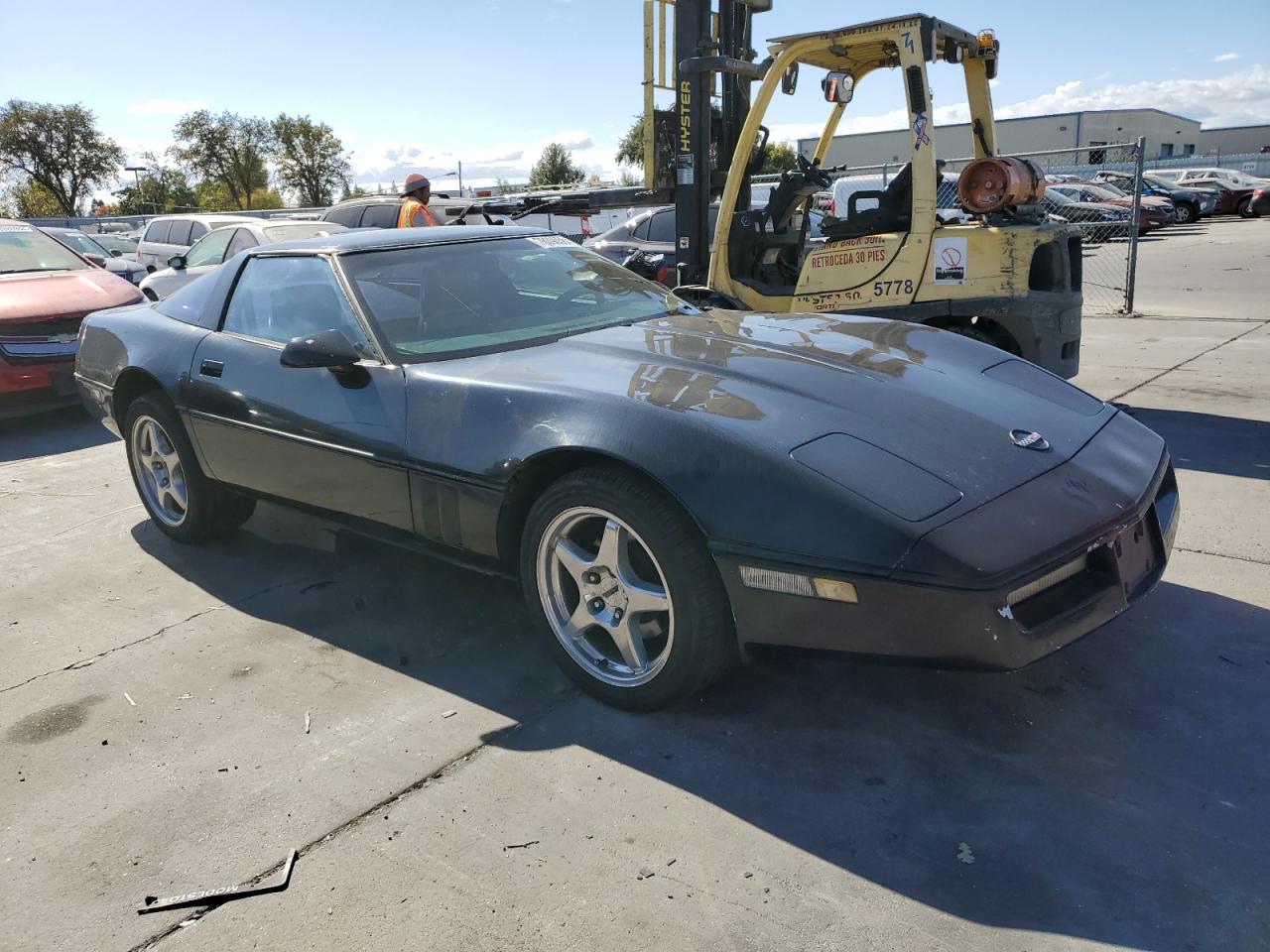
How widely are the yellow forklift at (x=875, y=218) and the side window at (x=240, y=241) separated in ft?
17.2

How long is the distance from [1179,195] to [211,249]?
91.9ft

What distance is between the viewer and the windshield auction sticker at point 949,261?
5.87 meters

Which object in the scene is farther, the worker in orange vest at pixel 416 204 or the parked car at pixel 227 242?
the parked car at pixel 227 242

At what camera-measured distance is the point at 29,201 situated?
5500 cm

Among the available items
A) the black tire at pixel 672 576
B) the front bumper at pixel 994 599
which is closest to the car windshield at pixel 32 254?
the black tire at pixel 672 576

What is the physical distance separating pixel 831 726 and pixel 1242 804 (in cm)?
101

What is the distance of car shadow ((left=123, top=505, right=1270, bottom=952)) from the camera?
6.99 ft

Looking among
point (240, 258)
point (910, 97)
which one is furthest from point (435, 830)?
point (910, 97)

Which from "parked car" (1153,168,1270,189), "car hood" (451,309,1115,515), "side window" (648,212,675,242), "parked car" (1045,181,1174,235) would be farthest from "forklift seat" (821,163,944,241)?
"parked car" (1153,168,1270,189)

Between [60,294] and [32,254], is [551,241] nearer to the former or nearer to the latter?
[60,294]

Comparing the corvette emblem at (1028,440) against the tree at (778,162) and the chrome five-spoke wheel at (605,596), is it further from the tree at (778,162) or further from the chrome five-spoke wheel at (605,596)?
the tree at (778,162)

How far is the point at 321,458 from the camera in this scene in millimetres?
3561

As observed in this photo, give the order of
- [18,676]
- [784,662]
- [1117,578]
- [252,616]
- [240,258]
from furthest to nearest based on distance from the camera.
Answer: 1. [240,258]
2. [252,616]
3. [18,676]
4. [784,662]
5. [1117,578]

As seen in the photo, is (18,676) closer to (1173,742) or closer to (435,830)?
(435,830)
